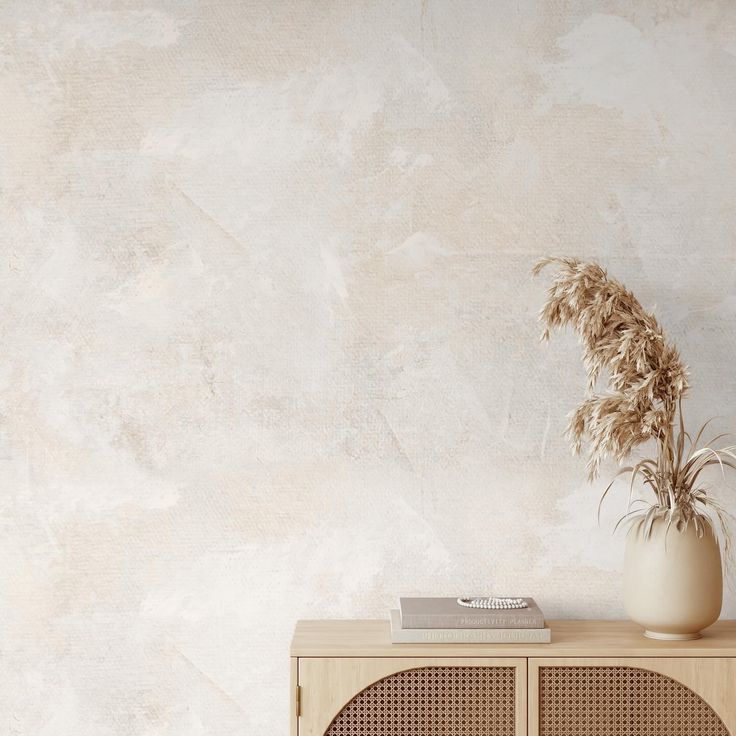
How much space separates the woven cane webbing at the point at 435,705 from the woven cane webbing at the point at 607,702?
0.26 ft

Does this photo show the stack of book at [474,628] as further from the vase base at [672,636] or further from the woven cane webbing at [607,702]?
the vase base at [672,636]

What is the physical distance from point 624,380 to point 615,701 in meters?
0.64

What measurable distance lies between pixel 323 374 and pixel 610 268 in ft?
2.37

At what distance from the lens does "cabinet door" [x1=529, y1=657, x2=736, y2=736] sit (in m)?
1.68

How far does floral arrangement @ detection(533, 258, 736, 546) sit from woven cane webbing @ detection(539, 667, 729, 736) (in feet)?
0.96

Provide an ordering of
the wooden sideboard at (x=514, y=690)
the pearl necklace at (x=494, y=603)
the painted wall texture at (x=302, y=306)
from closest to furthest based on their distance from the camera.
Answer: the wooden sideboard at (x=514, y=690) < the pearl necklace at (x=494, y=603) < the painted wall texture at (x=302, y=306)

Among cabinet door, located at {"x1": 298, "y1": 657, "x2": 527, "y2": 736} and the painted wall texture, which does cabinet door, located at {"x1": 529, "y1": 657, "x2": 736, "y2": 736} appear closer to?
cabinet door, located at {"x1": 298, "y1": 657, "x2": 527, "y2": 736}

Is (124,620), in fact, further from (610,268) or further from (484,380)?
(610,268)

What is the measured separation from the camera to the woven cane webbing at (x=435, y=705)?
1691 mm

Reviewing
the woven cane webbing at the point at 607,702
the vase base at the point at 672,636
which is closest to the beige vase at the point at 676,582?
the vase base at the point at 672,636

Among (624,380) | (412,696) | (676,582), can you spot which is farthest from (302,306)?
(676,582)

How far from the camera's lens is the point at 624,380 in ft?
5.68

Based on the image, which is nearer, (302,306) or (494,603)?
(494,603)

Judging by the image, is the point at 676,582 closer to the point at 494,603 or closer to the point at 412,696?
the point at 494,603
